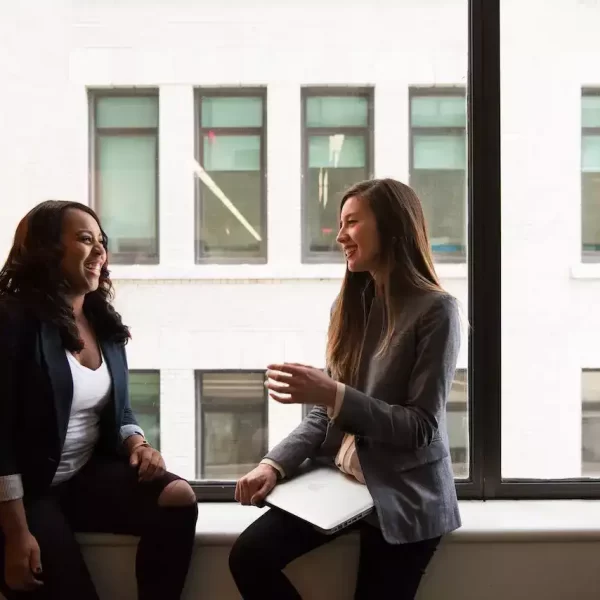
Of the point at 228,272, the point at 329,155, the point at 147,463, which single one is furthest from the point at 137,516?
the point at 329,155

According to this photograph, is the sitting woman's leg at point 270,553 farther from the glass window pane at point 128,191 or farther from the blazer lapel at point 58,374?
the glass window pane at point 128,191

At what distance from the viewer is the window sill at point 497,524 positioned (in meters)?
1.57

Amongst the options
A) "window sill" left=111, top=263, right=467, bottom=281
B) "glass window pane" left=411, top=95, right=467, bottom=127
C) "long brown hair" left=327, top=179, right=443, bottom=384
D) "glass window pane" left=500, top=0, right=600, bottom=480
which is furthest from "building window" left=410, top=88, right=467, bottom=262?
"long brown hair" left=327, top=179, right=443, bottom=384

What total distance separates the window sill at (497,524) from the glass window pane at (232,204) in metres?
0.85

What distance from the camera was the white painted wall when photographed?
6.35ft

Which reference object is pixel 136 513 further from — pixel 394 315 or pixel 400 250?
pixel 400 250

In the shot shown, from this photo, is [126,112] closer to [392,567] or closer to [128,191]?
[128,191]

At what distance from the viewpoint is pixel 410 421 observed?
1.30 m

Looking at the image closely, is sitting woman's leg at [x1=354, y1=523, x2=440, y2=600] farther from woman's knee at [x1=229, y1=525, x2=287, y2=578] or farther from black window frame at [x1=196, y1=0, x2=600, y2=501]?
black window frame at [x1=196, y1=0, x2=600, y2=501]

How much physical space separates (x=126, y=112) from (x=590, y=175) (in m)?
1.57

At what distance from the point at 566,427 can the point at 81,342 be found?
157cm

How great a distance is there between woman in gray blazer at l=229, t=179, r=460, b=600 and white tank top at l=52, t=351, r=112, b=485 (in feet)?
1.31

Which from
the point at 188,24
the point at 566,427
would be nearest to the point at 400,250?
the point at 566,427

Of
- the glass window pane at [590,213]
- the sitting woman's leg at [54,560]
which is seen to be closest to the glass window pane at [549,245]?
the glass window pane at [590,213]
